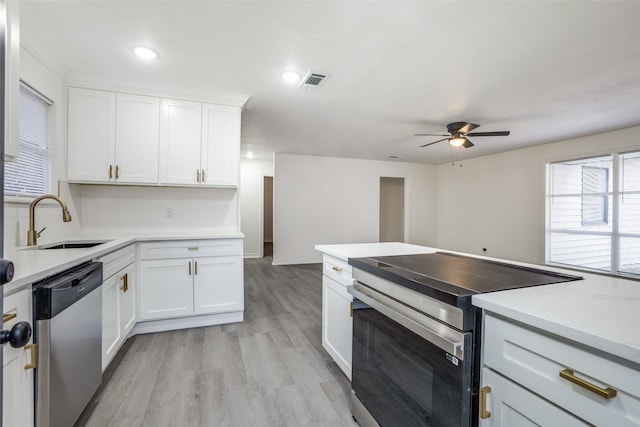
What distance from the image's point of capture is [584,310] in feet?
2.63

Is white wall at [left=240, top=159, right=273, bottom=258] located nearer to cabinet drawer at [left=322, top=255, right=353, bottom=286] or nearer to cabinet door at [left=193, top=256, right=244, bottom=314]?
cabinet door at [left=193, top=256, right=244, bottom=314]

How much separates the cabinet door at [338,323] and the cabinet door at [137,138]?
2103 mm

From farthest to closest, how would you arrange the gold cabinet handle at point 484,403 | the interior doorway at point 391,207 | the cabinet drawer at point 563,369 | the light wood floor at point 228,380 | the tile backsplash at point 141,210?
1. the interior doorway at point 391,207
2. the tile backsplash at point 141,210
3. the light wood floor at point 228,380
4. the gold cabinet handle at point 484,403
5. the cabinet drawer at point 563,369

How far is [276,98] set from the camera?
311cm

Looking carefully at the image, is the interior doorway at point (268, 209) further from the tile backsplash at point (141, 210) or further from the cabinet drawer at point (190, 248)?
the cabinet drawer at point (190, 248)

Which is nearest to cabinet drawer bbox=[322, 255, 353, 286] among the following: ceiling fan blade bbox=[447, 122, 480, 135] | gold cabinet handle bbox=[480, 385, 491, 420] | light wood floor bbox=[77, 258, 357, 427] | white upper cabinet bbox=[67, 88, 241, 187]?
light wood floor bbox=[77, 258, 357, 427]

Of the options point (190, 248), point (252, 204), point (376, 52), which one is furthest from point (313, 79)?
point (252, 204)

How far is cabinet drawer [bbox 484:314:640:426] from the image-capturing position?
0.61 m

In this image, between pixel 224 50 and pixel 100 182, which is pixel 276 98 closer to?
pixel 224 50

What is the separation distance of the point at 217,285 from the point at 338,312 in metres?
1.50

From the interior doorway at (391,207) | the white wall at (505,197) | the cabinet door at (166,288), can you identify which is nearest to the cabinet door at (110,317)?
the cabinet door at (166,288)

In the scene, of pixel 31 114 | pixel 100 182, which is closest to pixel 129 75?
pixel 31 114

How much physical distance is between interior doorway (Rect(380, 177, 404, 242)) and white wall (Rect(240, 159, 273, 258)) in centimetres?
341

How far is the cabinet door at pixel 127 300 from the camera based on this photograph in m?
2.27
